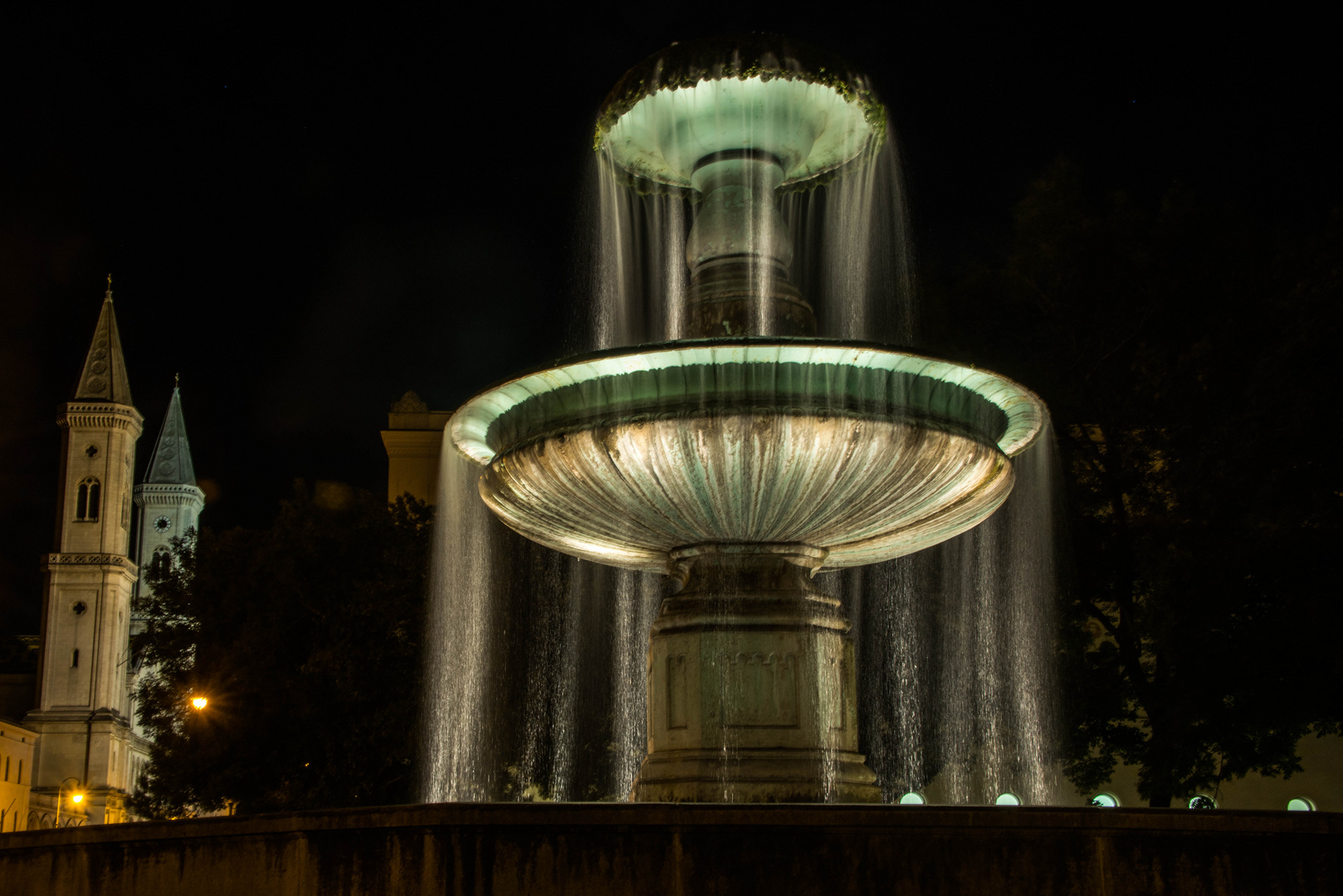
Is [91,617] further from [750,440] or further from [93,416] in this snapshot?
[750,440]

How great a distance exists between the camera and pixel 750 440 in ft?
22.3

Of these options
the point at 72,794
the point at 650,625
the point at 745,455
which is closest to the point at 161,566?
the point at 650,625

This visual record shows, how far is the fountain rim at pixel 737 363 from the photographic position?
666 cm

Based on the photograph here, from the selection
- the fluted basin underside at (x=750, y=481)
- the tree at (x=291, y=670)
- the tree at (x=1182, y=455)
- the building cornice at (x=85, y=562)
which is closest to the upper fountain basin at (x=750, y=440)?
the fluted basin underside at (x=750, y=481)

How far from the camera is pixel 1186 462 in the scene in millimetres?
12766

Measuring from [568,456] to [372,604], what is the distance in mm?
11416

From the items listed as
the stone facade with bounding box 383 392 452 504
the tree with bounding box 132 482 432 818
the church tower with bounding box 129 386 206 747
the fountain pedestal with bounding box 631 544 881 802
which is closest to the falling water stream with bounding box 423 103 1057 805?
the tree with bounding box 132 482 432 818

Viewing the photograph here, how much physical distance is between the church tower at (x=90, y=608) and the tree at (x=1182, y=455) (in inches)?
2542

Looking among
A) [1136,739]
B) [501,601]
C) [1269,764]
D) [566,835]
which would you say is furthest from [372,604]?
[566,835]

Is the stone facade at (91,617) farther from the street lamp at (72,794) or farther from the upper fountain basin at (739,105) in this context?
the upper fountain basin at (739,105)

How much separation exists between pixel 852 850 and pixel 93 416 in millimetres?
77941

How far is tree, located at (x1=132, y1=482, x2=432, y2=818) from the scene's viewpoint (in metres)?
17.4

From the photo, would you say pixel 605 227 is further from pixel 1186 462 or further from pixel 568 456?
pixel 1186 462

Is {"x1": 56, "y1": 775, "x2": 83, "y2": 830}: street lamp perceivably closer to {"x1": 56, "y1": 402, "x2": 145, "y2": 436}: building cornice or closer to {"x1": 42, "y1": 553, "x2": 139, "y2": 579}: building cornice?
{"x1": 42, "y1": 553, "x2": 139, "y2": 579}: building cornice
